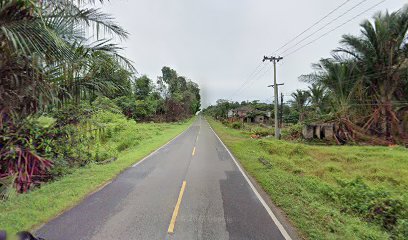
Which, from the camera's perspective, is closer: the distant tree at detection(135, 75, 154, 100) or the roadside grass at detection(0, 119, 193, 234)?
the roadside grass at detection(0, 119, 193, 234)

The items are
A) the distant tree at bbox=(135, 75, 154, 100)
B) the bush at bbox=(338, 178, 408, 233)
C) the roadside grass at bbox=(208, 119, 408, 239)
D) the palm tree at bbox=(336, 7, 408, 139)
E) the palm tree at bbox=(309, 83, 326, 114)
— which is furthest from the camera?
the distant tree at bbox=(135, 75, 154, 100)

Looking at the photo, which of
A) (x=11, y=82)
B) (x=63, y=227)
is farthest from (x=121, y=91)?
(x=63, y=227)

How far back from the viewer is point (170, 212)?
5.12m

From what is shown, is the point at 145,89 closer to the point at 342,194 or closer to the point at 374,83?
the point at 374,83

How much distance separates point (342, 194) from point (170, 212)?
493 cm

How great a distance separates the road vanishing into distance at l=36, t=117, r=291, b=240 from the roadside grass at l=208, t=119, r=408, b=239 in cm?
69

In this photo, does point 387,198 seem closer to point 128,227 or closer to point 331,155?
point 128,227

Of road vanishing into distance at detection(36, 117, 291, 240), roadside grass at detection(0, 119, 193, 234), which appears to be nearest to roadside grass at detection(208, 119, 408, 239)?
road vanishing into distance at detection(36, 117, 291, 240)

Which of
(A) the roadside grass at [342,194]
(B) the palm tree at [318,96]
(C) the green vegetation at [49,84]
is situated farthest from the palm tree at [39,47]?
(B) the palm tree at [318,96]

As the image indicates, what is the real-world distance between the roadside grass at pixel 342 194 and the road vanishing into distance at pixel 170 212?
0.69 meters

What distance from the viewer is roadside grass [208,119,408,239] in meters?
4.59

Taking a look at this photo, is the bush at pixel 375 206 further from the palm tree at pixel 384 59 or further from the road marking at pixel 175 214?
the palm tree at pixel 384 59

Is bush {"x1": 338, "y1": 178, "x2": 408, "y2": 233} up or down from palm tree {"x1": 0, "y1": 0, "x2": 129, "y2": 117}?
down

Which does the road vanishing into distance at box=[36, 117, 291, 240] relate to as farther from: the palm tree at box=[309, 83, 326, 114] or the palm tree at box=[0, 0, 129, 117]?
the palm tree at box=[309, 83, 326, 114]
